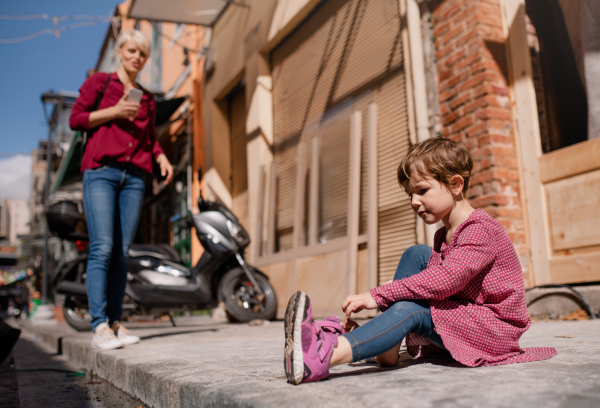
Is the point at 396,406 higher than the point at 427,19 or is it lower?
lower

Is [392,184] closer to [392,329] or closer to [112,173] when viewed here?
[112,173]

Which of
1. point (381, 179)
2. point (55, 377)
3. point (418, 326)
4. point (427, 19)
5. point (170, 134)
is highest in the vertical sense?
point (170, 134)

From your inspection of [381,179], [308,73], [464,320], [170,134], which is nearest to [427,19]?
[381,179]

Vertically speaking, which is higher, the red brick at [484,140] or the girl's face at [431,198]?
the red brick at [484,140]

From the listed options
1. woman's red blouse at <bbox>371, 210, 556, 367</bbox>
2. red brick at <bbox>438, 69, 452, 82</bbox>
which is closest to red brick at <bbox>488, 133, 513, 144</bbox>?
red brick at <bbox>438, 69, 452, 82</bbox>

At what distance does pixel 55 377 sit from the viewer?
9.67 ft

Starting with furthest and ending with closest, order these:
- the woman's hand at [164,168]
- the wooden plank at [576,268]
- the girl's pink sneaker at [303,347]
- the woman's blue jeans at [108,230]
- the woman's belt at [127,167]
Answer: the woman's hand at [164,168]
the wooden plank at [576,268]
the woman's belt at [127,167]
the woman's blue jeans at [108,230]
the girl's pink sneaker at [303,347]

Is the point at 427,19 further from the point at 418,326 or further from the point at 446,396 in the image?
the point at 446,396

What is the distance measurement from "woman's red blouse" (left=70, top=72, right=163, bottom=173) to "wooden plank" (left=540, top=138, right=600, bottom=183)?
9.04 feet

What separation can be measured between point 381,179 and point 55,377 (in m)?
3.10

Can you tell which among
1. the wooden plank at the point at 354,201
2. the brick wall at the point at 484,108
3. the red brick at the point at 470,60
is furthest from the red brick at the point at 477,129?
the wooden plank at the point at 354,201

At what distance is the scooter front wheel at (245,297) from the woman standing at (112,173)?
180 cm

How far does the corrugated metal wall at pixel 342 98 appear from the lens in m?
4.61

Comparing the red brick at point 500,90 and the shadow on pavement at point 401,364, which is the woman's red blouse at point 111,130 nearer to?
the shadow on pavement at point 401,364
